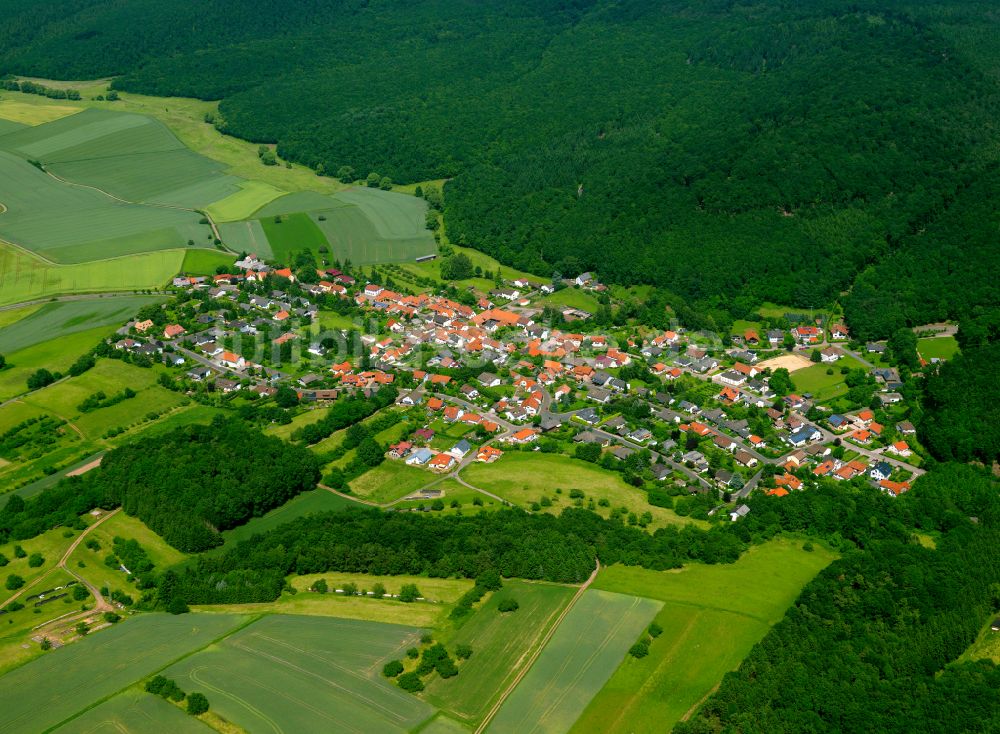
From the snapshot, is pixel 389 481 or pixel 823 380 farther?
pixel 823 380

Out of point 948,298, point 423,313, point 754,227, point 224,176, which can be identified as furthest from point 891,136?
point 224,176

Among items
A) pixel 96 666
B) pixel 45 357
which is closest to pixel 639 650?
pixel 96 666

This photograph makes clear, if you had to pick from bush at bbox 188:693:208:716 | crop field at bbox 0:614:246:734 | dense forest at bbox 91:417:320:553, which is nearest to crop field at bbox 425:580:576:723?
bush at bbox 188:693:208:716

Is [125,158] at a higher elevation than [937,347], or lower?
higher

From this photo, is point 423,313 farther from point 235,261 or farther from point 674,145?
point 674,145

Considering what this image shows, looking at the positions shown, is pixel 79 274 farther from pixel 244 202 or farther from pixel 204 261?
pixel 244 202

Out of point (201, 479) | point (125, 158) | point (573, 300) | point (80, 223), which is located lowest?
point (573, 300)
